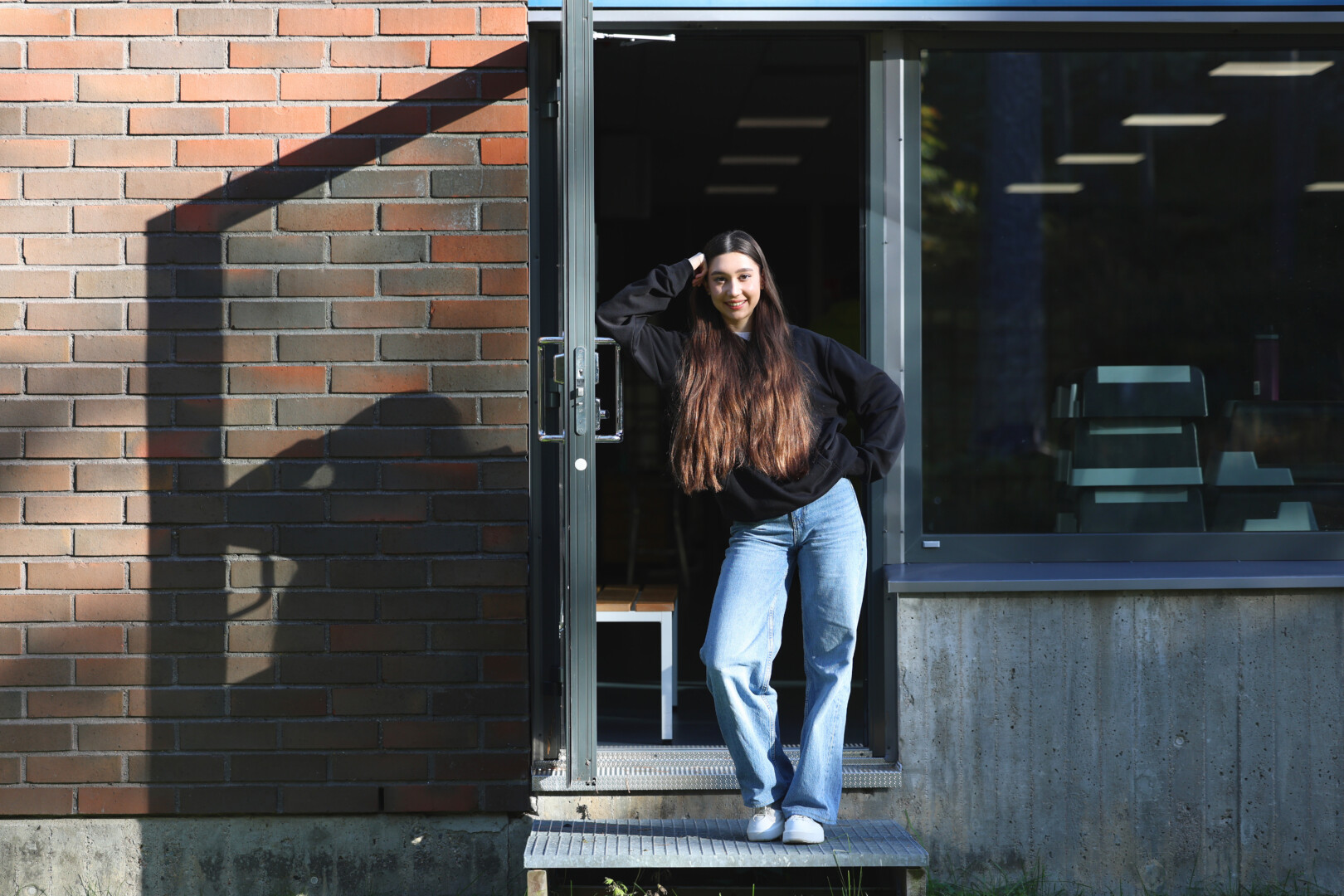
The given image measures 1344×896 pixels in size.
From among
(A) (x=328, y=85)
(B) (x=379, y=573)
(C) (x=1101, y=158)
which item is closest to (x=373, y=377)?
(B) (x=379, y=573)

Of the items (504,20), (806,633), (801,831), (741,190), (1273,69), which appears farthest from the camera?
(741,190)

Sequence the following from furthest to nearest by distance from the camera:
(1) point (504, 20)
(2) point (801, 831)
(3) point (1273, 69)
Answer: (3) point (1273, 69) → (1) point (504, 20) → (2) point (801, 831)

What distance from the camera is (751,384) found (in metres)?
3.01

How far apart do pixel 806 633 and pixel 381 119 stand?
218 centimetres

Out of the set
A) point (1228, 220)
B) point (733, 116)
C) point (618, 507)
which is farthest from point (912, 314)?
point (618, 507)

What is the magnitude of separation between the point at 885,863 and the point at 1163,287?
2.34 m

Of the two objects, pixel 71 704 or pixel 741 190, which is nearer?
pixel 71 704

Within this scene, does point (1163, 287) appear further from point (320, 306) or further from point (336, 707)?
point (336, 707)

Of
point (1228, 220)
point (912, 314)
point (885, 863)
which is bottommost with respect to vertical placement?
point (885, 863)

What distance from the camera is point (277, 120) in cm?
349

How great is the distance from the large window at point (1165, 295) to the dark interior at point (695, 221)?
0.74 metres

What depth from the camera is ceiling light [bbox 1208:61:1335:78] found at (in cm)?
383

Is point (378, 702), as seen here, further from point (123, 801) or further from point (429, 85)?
point (429, 85)

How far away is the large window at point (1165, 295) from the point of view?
151 inches
